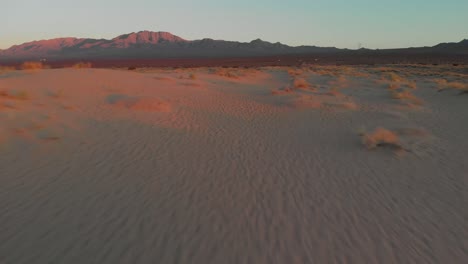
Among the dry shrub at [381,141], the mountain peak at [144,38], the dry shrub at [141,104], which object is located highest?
the mountain peak at [144,38]

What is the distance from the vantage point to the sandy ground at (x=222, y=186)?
3.84 m

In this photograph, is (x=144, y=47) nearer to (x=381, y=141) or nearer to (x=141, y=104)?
(x=141, y=104)

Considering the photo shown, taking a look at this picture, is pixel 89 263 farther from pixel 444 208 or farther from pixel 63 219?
pixel 444 208

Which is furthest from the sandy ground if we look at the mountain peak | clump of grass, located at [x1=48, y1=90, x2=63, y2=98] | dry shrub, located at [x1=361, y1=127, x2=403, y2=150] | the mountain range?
the mountain peak

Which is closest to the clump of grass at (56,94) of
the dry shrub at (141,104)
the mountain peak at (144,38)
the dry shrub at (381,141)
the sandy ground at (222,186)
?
the sandy ground at (222,186)

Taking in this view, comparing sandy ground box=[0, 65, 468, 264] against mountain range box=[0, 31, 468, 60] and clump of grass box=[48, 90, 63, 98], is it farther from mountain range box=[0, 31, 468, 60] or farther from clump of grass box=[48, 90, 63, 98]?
mountain range box=[0, 31, 468, 60]

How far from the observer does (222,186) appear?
18.1 feet

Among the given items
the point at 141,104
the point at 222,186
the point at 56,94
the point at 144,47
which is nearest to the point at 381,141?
the point at 222,186

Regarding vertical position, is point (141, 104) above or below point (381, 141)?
above

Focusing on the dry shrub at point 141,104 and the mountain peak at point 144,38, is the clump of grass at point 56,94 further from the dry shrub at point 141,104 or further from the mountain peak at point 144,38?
the mountain peak at point 144,38

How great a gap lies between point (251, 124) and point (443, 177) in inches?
221

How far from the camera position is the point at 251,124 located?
1028cm

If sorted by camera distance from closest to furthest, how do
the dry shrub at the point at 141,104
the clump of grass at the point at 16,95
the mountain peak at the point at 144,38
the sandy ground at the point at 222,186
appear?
1. the sandy ground at the point at 222,186
2. the clump of grass at the point at 16,95
3. the dry shrub at the point at 141,104
4. the mountain peak at the point at 144,38

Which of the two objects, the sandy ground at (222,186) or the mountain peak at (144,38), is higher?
the mountain peak at (144,38)
